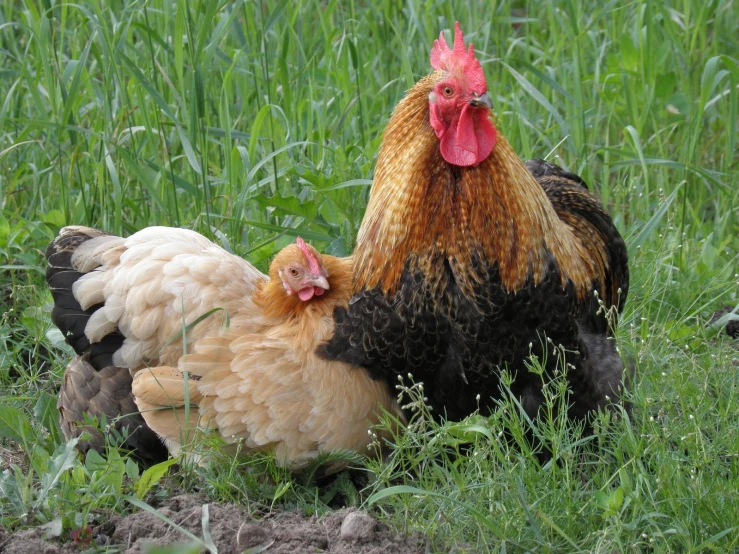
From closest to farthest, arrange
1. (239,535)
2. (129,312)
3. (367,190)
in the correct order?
1. (239,535)
2. (129,312)
3. (367,190)

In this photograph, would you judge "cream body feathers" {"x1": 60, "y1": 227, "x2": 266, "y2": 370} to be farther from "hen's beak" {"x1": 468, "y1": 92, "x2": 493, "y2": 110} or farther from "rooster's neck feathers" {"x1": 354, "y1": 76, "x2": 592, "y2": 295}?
"hen's beak" {"x1": 468, "y1": 92, "x2": 493, "y2": 110}

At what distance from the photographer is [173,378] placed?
3607 mm

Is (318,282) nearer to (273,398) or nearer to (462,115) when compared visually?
(273,398)

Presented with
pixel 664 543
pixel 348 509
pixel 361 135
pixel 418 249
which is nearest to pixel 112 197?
pixel 361 135

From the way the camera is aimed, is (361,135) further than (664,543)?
Yes

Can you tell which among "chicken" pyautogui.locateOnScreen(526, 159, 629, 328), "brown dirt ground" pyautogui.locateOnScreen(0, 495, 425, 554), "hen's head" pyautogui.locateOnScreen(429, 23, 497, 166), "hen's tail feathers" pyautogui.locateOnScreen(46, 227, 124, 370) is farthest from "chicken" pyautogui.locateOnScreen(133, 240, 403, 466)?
"chicken" pyautogui.locateOnScreen(526, 159, 629, 328)

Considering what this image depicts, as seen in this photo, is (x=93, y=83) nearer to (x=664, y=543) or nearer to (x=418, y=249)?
(x=418, y=249)

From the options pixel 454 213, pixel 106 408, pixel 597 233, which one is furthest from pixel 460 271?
pixel 106 408

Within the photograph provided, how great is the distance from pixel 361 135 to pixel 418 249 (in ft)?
5.48

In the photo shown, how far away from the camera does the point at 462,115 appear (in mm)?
3385

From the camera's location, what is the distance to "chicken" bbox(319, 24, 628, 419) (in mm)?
3453

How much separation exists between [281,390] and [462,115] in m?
1.16

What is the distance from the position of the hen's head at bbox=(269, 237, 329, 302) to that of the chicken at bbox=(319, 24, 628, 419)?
0.17 m

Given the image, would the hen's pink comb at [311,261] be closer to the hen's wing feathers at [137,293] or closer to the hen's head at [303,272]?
the hen's head at [303,272]
